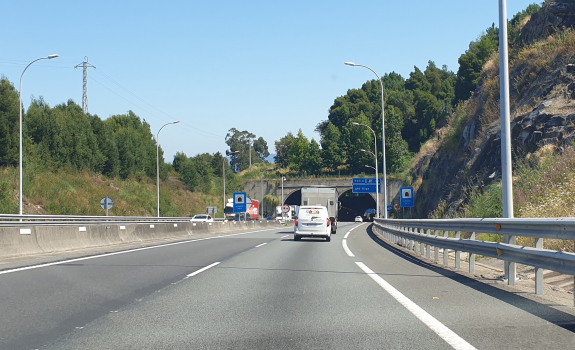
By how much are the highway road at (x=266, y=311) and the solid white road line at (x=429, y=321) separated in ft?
0.05

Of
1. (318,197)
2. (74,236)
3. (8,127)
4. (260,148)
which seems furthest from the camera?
(260,148)

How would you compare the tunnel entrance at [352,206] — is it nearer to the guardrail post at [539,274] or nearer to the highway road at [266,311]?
the highway road at [266,311]

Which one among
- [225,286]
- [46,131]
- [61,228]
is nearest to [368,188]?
[46,131]

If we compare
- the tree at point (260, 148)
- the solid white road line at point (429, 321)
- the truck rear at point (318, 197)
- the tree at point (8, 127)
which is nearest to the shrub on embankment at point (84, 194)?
the tree at point (8, 127)

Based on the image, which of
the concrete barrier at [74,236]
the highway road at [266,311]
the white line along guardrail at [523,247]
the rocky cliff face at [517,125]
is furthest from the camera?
the rocky cliff face at [517,125]

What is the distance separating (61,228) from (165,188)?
2278 inches

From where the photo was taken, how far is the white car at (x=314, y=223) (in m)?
26.4

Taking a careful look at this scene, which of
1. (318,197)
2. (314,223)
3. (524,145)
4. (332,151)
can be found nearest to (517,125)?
(524,145)

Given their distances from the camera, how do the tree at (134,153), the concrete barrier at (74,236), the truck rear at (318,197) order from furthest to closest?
the tree at (134,153) < the truck rear at (318,197) < the concrete barrier at (74,236)

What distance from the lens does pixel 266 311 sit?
756cm

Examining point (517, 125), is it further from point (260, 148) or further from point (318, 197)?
point (260, 148)

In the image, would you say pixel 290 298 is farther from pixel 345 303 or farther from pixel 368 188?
pixel 368 188

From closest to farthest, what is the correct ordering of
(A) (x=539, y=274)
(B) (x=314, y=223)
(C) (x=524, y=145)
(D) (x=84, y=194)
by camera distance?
(A) (x=539, y=274) → (C) (x=524, y=145) → (B) (x=314, y=223) → (D) (x=84, y=194)

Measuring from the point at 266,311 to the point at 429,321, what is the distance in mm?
2130
